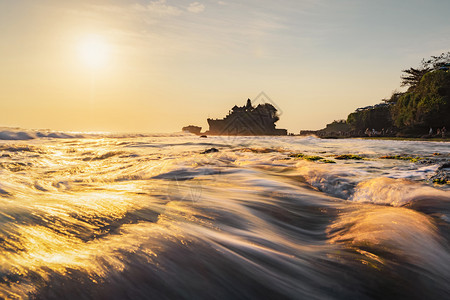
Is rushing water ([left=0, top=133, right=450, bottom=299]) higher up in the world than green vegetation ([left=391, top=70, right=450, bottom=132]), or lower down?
lower down

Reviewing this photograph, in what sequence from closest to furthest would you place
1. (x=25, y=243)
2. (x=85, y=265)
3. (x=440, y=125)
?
(x=85, y=265)
(x=25, y=243)
(x=440, y=125)

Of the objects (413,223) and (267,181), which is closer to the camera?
(413,223)

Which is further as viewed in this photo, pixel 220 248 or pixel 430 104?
pixel 430 104

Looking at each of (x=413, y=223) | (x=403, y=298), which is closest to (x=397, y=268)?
(x=403, y=298)

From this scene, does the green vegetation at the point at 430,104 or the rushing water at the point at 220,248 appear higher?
the green vegetation at the point at 430,104

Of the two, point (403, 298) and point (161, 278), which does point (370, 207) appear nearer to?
point (403, 298)

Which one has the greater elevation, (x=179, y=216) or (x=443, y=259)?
(x=179, y=216)

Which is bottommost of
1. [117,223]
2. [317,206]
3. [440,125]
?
[317,206]

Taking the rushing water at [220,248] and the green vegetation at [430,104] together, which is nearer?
the rushing water at [220,248]

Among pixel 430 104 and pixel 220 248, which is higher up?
pixel 430 104

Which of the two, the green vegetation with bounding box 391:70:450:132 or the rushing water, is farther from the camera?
the green vegetation with bounding box 391:70:450:132

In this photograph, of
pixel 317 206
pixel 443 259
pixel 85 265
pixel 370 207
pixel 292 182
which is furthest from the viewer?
pixel 292 182

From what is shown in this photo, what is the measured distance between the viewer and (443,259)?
6.81 ft

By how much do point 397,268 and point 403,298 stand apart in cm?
31
